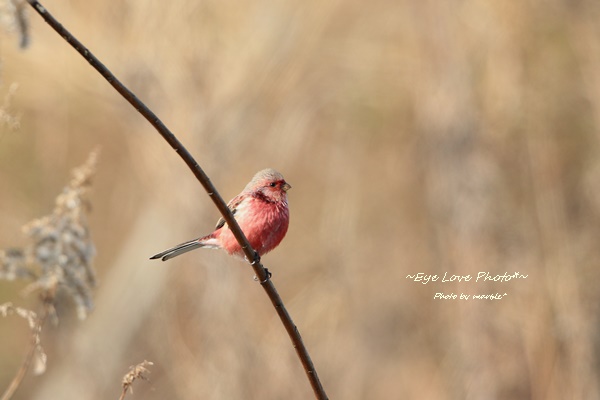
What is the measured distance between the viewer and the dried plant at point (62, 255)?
2879 mm

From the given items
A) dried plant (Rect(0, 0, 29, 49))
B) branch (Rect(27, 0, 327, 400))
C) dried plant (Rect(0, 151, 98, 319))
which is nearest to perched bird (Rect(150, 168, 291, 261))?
dried plant (Rect(0, 151, 98, 319))

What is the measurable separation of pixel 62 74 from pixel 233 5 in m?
1.80

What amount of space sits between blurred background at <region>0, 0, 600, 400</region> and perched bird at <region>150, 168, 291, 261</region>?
2.78 metres

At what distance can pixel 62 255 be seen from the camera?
2957mm

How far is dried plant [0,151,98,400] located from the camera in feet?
9.45

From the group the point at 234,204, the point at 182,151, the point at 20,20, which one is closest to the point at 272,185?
the point at 234,204

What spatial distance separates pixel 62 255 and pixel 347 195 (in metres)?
4.53

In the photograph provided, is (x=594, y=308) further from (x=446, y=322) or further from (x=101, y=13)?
(x=101, y=13)

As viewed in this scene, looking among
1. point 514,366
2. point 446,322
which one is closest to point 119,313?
point 446,322

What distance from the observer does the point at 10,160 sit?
9.33 m

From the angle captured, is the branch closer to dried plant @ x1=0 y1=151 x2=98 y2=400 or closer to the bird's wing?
dried plant @ x1=0 y1=151 x2=98 y2=400

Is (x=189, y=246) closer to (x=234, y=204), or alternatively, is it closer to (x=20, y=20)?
(x=234, y=204)

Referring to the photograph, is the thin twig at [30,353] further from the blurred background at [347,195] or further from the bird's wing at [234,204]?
the blurred background at [347,195]

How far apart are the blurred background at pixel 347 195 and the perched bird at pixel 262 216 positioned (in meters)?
2.78
